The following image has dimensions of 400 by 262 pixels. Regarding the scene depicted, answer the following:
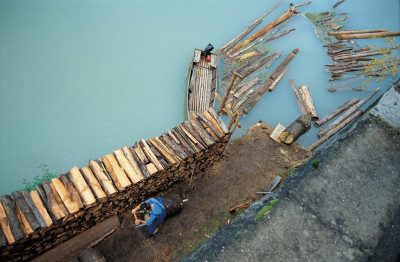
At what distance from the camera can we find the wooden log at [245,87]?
533 inches

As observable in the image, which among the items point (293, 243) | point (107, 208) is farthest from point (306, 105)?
point (107, 208)

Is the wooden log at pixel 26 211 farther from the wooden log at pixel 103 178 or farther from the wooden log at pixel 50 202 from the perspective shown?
the wooden log at pixel 103 178

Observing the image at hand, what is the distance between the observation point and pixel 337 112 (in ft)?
44.1

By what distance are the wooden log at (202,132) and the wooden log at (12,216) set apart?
5.71m

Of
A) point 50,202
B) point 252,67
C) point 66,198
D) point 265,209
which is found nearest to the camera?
point 265,209

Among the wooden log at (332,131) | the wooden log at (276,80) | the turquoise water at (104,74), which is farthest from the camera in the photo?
the wooden log at (276,80)

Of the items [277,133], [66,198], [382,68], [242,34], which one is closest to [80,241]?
[66,198]

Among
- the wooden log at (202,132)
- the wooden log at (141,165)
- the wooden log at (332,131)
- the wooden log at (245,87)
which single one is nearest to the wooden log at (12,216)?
the wooden log at (141,165)

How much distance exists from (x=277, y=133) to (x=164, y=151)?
5.75 meters

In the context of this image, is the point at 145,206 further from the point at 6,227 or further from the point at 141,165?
the point at 6,227

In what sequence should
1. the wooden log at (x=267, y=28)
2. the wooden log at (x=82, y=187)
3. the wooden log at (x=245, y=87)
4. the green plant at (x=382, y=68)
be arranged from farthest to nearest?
the wooden log at (x=267, y=28) < the green plant at (x=382, y=68) < the wooden log at (x=245, y=87) < the wooden log at (x=82, y=187)

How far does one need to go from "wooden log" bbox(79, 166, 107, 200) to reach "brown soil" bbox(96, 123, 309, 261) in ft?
5.32

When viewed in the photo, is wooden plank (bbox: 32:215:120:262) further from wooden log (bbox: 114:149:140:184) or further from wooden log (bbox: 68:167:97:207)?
wooden log (bbox: 114:149:140:184)

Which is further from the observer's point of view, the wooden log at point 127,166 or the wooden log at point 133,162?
the wooden log at point 133,162
